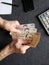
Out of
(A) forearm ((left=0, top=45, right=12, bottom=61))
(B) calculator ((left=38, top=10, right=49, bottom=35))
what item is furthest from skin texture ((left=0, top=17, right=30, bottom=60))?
Answer: (B) calculator ((left=38, top=10, right=49, bottom=35))

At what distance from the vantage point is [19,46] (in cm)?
103

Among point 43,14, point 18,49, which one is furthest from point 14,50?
point 43,14

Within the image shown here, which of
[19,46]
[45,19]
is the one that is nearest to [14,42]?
[19,46]

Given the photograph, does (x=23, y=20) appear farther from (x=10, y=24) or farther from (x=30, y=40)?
(x=30, y=40)

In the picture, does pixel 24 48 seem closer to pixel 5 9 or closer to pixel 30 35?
pixel 30 35

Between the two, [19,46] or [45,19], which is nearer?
[19,46]

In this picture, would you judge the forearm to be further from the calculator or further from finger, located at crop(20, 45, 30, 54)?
the calculator

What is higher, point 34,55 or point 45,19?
point 45,19

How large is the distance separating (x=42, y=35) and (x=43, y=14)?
13 cm

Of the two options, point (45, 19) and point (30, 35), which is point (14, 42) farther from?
point (45, 19)

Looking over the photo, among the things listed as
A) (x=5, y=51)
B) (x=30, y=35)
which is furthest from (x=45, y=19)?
(x=5, y=51)

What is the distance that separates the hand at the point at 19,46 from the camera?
1.02 m

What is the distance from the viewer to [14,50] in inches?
41.5

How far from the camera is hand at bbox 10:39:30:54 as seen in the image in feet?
3.34
